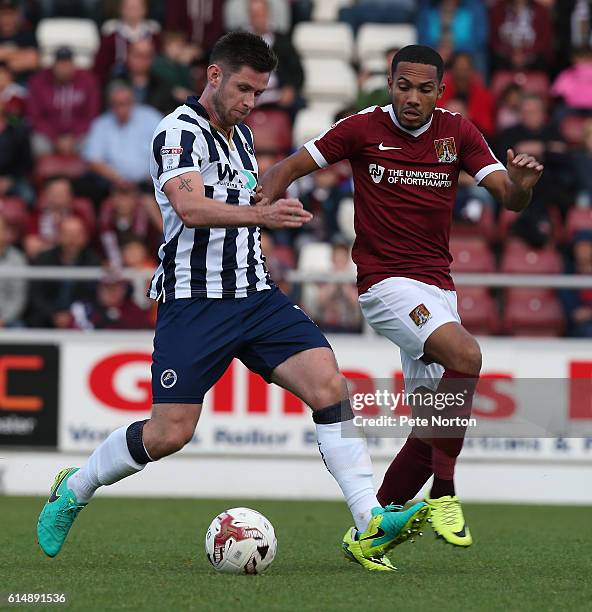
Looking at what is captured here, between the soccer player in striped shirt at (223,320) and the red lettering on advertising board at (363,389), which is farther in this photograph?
the red lettering on advertising board at (363,389)

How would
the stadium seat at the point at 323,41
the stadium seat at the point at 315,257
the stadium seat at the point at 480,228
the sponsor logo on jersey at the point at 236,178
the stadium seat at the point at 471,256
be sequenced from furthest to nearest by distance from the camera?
the stadium seat at the point at 323,41 < the stadium seat at the point at 480,228 < the stadium seat at the point at 315,257 < the stadium seat at the point at 471,256 < the sponsor logo on jersey at the point at 236,178

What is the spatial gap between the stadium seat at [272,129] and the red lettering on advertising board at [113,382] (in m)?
3.55

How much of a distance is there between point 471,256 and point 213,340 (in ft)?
20.8

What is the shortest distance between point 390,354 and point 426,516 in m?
5.25

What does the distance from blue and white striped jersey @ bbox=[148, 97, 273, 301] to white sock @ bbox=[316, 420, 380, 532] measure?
30.3 inches

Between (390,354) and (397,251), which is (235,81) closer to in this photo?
(397,251)

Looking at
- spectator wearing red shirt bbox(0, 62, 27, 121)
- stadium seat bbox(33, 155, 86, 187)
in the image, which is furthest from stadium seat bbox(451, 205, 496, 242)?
spectator wearing red shirt bbox(0, 62, 27, 121)

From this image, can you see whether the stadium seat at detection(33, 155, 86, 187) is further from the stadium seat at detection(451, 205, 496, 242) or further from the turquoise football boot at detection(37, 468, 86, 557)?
the turquoise football boot at detection(37, 468, 86, 557)

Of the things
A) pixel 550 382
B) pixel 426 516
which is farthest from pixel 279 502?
pixel 426 516

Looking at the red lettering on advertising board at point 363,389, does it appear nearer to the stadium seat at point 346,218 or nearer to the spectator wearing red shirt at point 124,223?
the stadium seat at point 346,218

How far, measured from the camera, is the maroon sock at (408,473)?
713 cm

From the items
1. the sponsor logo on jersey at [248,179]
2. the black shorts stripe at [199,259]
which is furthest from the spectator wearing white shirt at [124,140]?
the black shorts stripe at [199,259]

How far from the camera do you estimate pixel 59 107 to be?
1437 cm

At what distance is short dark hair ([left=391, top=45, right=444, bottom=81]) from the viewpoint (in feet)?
22.8
